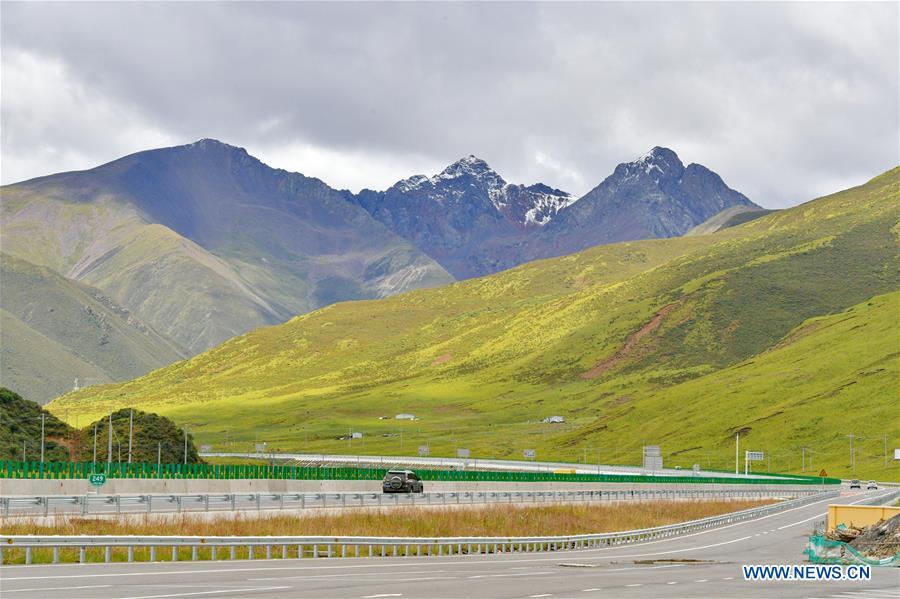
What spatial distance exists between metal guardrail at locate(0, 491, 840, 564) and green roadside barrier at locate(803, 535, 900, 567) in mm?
Answer: 14612

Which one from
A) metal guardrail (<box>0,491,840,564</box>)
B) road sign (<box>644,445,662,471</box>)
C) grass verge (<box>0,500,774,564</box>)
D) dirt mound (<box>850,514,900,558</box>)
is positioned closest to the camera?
metal guardrail (<box>0,491,840,564</box>)

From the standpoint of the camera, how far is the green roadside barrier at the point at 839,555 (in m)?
46.9

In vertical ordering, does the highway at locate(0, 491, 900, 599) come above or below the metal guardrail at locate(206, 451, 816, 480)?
below

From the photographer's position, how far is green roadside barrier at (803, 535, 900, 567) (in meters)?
46.9

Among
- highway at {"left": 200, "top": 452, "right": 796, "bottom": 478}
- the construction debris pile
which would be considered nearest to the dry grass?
the construction debris pile

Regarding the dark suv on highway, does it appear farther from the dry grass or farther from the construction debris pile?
the construction debris pile

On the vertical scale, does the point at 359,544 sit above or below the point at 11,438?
below

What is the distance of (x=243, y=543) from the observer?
43750 mm

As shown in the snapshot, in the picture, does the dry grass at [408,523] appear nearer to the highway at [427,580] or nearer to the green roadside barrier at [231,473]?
the highway at [427,580]

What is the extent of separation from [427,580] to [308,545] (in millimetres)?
12485

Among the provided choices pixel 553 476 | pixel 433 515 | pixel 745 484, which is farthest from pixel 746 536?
pixel 745 484

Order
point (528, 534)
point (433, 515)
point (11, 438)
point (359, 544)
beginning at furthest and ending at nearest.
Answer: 1. point (11, 438)
2. point (528, 534)
3. point (433, 515)
4. point (359, 544)

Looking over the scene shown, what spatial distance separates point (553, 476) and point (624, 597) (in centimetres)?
8997

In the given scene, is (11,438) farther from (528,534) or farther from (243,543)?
(243,543)
